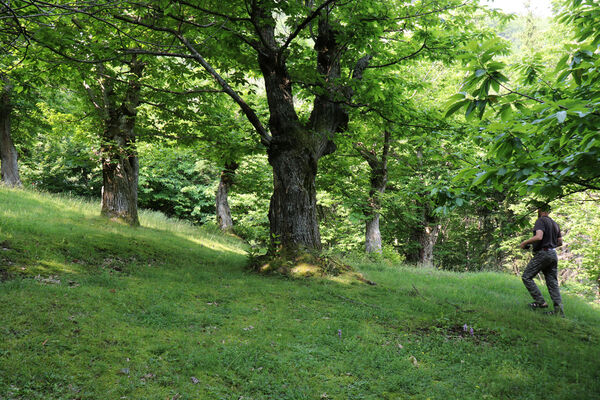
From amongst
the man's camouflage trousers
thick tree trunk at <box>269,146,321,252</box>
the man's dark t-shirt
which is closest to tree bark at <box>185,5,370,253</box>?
thick tree trunk at <box>269,146,321,252</box>

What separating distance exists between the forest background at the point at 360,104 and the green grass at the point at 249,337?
1790 mm

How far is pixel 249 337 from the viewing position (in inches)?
170

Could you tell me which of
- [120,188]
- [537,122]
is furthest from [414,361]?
[120,188]

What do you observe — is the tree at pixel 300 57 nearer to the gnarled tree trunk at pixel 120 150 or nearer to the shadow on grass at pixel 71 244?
the shadow on grass at pixel 71 244

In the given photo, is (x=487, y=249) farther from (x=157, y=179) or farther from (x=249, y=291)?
(x=157, y=179)

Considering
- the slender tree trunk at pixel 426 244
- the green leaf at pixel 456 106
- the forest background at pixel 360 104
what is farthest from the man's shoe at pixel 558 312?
the slender tree trunk at pixel 426 244

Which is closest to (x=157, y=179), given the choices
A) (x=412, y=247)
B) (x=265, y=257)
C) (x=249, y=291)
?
(x=412, y=247)

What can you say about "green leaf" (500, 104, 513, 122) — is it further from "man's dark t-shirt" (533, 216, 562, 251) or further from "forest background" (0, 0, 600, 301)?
"man's dark t-shirt" (533, 216, 562, 251)

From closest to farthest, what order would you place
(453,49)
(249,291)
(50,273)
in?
(50,273), (249,291), (453,49)

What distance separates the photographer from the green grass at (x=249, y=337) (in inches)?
126

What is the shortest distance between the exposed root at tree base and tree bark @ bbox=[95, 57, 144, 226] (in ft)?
18.7

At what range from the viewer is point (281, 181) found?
26.2 feet

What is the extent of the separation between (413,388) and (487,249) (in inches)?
862

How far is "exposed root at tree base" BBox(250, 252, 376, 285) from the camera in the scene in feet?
24.7
